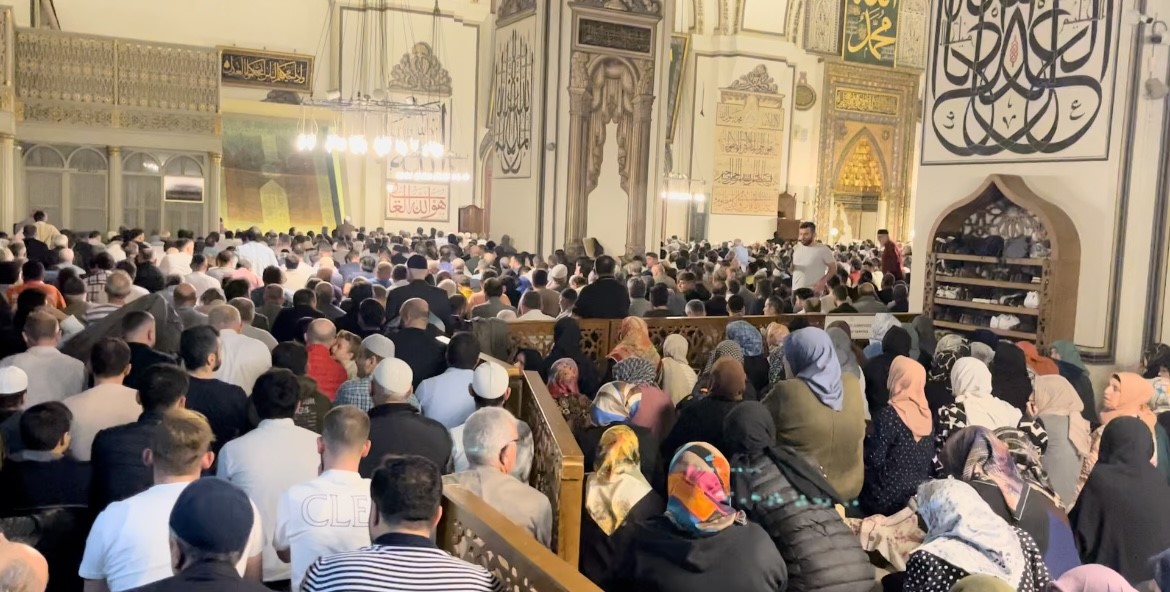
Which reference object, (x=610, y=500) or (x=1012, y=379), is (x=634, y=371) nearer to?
(x=610, y=500)

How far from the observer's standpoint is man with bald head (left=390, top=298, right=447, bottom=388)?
459cm

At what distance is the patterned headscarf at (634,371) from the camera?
4129 mm

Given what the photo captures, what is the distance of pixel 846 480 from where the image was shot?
133 inches

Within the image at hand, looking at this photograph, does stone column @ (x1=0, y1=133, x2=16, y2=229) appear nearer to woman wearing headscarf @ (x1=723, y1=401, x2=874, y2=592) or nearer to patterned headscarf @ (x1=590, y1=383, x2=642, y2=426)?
patterned headscarf @ (x1=590, y1=383, x2=642, y2=426)

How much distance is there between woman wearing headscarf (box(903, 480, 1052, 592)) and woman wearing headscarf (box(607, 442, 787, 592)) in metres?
0.32

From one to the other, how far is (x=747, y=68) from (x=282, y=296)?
12.4 metres

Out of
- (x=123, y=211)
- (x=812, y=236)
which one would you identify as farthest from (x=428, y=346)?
(x=123, y=211)

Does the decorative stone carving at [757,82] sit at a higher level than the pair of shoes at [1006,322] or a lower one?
higher

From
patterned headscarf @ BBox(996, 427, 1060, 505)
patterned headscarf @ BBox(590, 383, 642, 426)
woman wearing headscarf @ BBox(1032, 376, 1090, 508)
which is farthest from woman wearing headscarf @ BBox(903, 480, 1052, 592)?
woman wearing headscarf @ BBox(1032, 376, 1090, 508)

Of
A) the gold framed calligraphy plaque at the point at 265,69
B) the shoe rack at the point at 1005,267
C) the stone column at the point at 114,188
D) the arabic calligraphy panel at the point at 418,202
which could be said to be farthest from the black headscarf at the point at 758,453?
the gold framed calligraphy plaque at the point at 265,69

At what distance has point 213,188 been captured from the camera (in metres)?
12.6

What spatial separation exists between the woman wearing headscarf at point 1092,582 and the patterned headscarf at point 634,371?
214 centimetres

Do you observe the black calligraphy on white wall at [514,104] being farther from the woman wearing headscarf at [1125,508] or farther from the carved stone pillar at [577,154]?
the woman wearing headscarf at [1125,508]

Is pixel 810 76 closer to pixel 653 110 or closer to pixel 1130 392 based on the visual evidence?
pixel 653 110
